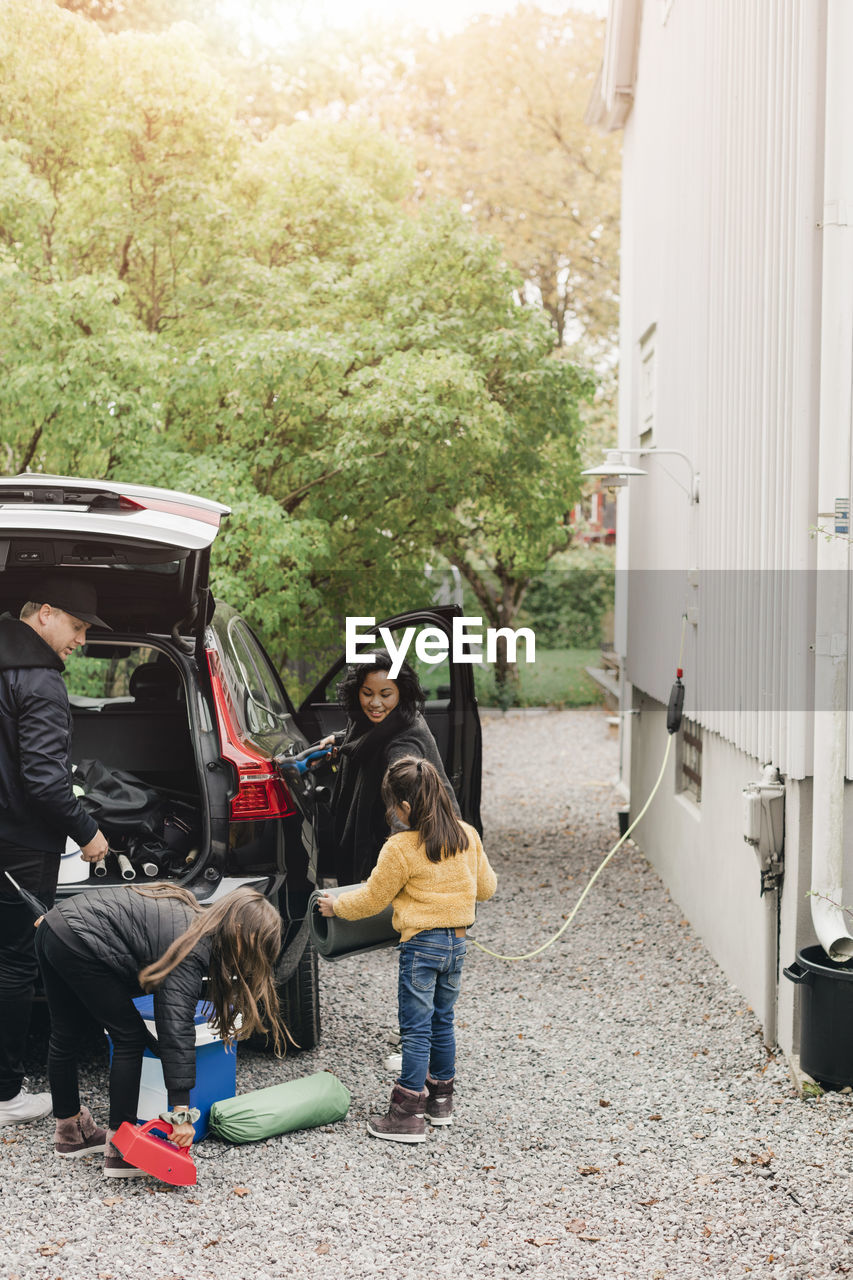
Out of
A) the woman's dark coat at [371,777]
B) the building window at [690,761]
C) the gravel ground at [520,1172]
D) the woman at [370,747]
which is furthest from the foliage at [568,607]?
the woman's dark coat at [371,777]

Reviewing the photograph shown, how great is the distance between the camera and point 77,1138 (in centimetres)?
414

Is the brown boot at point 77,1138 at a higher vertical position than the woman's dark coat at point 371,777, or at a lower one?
lower

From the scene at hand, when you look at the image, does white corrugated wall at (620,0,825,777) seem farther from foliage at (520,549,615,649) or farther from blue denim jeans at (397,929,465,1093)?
Result: foliage at (520,549,615,649)

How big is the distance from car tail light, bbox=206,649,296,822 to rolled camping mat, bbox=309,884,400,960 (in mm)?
374

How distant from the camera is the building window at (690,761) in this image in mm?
7859

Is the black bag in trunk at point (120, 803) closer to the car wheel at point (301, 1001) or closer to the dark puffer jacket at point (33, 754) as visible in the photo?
the dark puffer jacket at point (33, 754)

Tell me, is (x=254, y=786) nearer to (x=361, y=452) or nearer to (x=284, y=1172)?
(x=284, y=1172)

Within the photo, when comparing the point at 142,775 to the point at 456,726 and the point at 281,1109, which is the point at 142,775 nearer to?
the point at 456,726

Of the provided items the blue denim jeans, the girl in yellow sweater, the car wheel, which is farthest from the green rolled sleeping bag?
the car wheel

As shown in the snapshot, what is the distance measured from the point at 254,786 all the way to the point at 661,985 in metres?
2.92

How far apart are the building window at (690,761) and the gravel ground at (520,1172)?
5.54 ft

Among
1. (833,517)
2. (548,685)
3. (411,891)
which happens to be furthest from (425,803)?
(548,685)

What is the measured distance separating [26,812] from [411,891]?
1386 millimetres

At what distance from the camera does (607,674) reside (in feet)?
78.8
